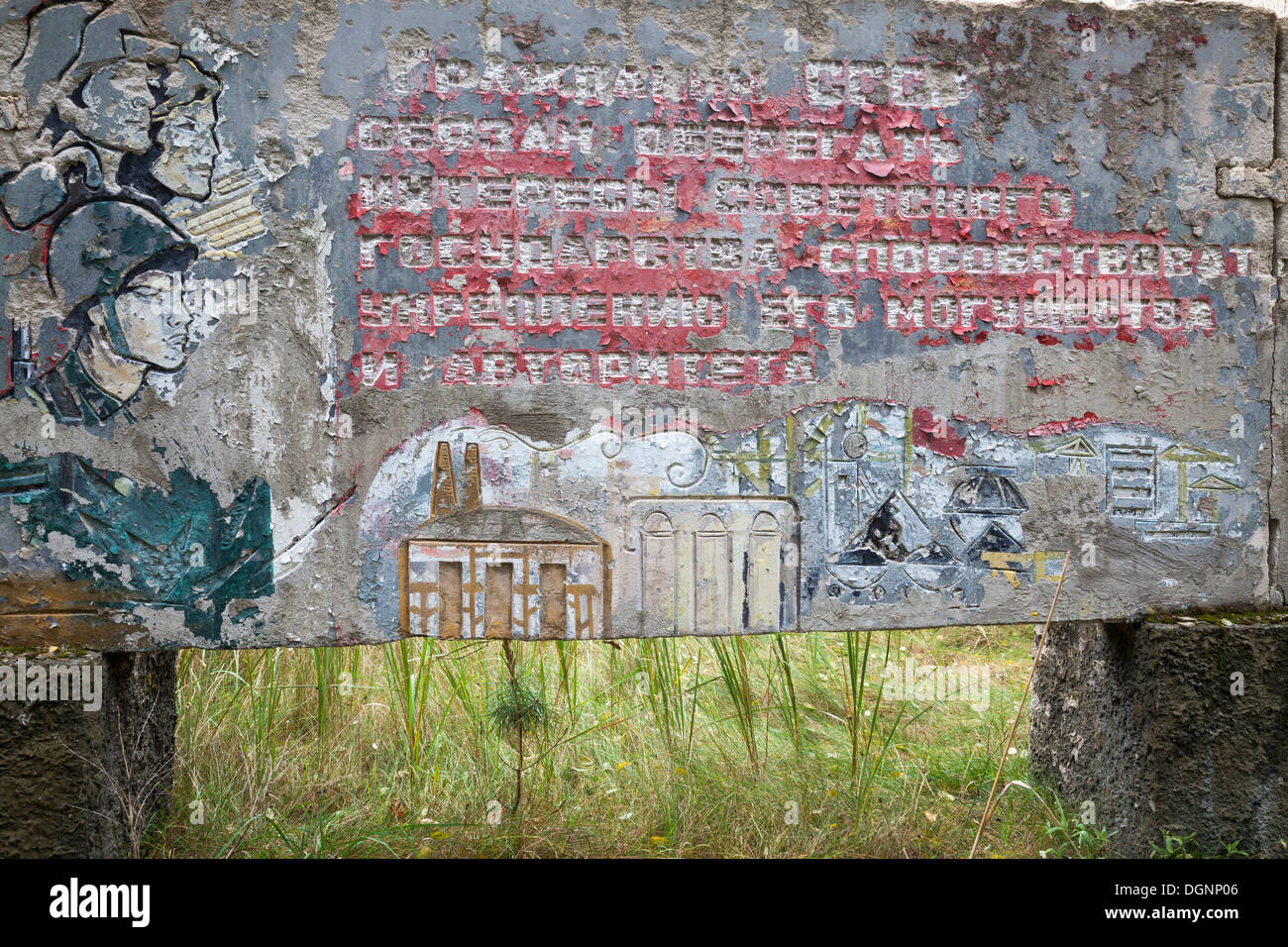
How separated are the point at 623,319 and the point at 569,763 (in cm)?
169

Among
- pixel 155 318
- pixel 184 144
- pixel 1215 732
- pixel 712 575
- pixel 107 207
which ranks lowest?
pixel 1215 732

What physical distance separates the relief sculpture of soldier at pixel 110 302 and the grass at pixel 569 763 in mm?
885

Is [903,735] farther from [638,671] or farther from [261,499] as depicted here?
[261,499]

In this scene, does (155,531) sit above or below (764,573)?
above

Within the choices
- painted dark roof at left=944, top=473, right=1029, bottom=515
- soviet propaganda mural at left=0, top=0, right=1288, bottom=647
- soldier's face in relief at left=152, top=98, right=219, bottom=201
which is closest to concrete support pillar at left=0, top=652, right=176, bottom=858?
soviet propaganda mural at left=0, top=0, right=1288, bottom=647

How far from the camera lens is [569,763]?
3547 mm

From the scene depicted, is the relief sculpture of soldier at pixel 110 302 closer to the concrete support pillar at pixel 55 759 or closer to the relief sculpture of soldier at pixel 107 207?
the relief sculpture of soldier at pixel 107 207

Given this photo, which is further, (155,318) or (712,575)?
(712,575)

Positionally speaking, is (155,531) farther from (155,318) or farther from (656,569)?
(656,569)

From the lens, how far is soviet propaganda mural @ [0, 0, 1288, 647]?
2.58 m

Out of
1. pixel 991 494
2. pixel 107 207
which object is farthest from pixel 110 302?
pixel 991 494

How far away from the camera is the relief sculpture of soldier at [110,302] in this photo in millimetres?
2547

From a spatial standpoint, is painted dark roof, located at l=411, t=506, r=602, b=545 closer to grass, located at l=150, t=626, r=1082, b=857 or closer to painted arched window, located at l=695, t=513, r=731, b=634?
painted arched window, located at l=695, t=513, r=731, b=634

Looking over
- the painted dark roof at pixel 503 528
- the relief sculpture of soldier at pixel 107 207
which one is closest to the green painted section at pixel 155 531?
the relief sculpture of soldier at pixel 107 207
